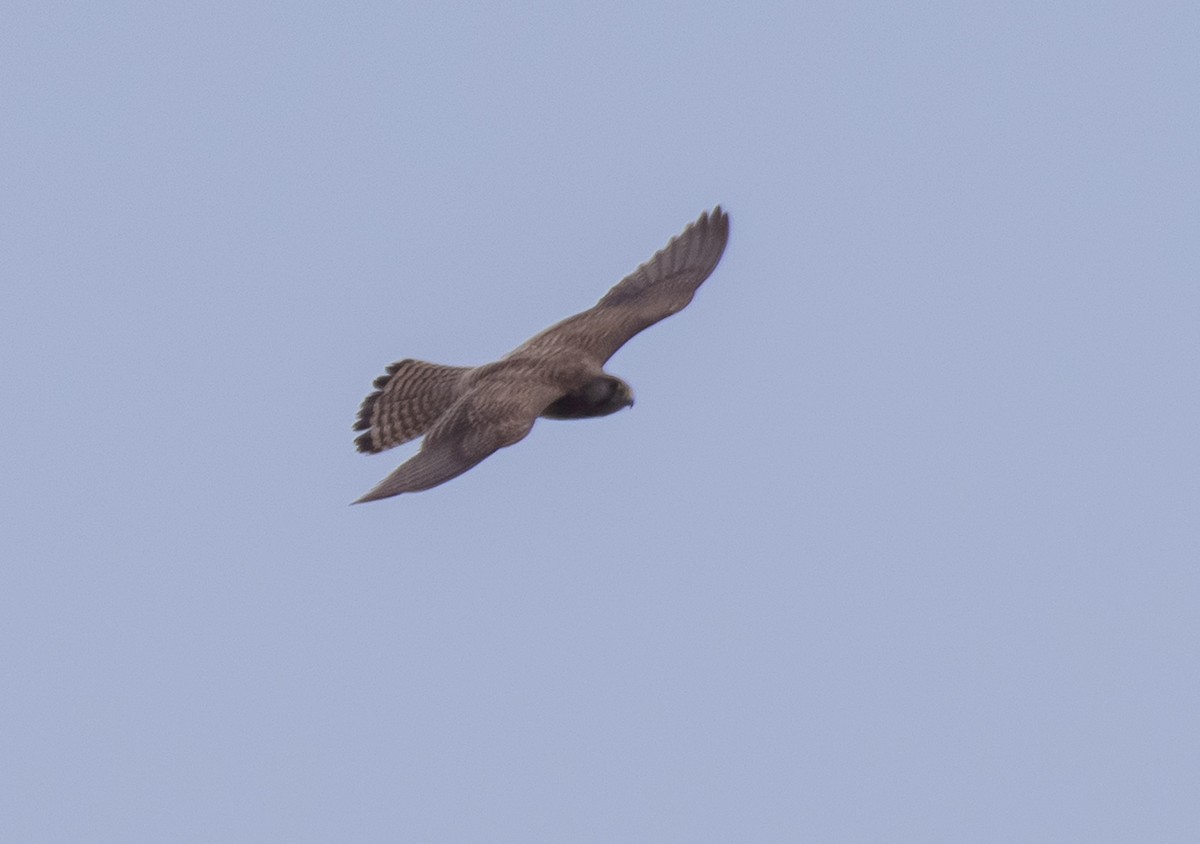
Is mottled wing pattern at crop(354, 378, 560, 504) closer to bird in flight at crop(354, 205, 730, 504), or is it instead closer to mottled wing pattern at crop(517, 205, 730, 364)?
bird in flight at crop(354, 205, 730, 504)

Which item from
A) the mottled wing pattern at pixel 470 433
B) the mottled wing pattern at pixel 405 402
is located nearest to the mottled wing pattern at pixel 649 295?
the mottled wing pattern at pixel 405 402

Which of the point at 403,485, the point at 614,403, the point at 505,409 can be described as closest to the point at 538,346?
the point at 614,403

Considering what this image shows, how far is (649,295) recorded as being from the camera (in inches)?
838

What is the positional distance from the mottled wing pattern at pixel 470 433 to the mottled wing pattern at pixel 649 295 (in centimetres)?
174

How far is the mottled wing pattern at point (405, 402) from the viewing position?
64.7ft

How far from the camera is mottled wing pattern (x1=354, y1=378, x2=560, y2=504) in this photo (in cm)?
1644

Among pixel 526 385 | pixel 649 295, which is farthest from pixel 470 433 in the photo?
pixel 649 295

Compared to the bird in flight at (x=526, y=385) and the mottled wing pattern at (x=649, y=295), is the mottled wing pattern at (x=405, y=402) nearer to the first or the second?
the bird in flight at (x=526, y=385)

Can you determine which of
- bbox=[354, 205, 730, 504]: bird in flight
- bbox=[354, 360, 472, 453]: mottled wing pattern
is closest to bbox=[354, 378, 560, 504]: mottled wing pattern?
bbox=[354, 205, 730, 504]: bird in flight

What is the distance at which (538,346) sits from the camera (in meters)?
20.0

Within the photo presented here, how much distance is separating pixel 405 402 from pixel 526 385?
1797 millimetres

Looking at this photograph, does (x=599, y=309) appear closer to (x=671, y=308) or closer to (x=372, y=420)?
(x=671, y=308)

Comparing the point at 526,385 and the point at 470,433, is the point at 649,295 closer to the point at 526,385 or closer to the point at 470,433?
the point at 526,385

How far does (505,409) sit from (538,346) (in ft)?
7.93
